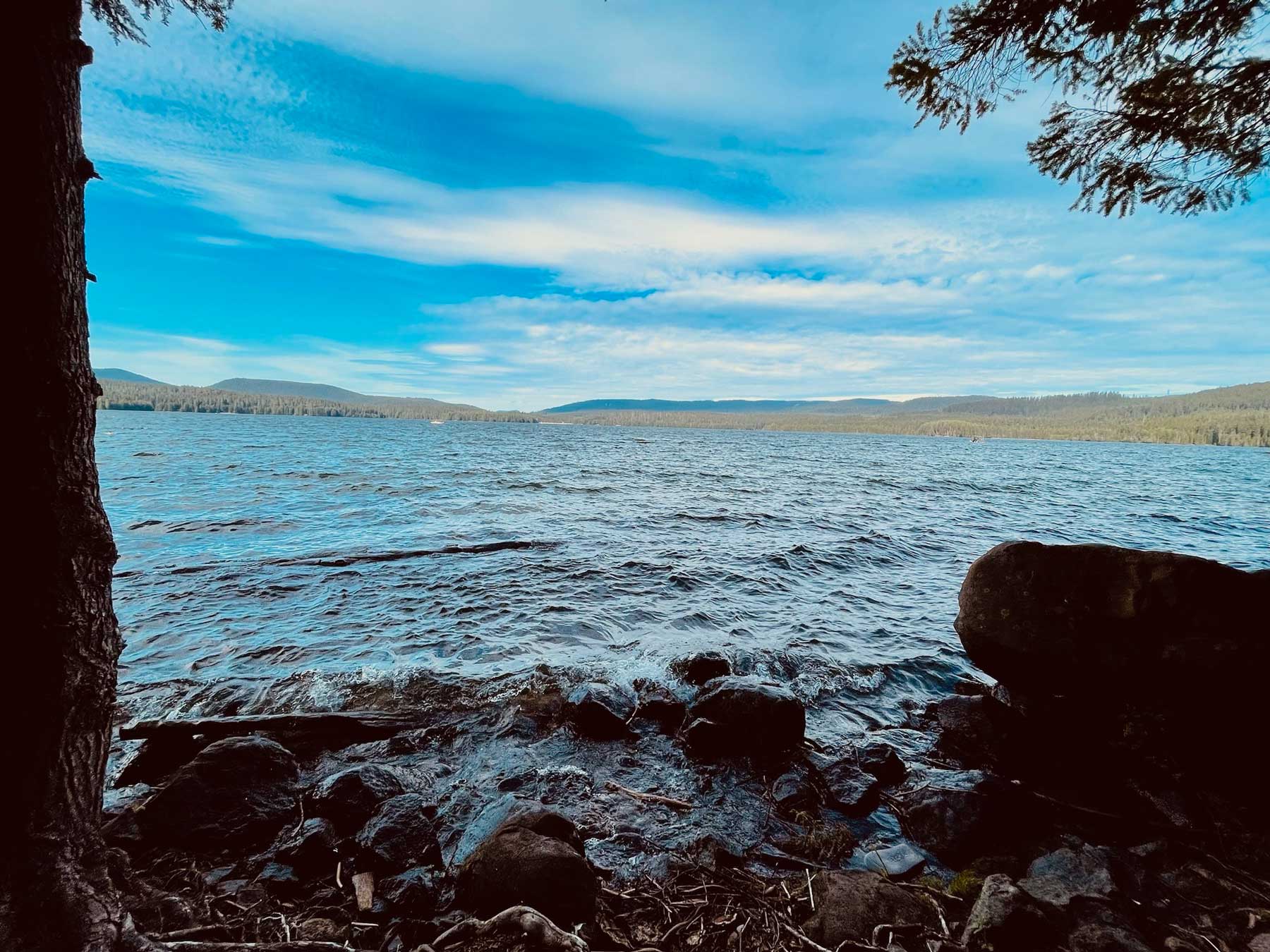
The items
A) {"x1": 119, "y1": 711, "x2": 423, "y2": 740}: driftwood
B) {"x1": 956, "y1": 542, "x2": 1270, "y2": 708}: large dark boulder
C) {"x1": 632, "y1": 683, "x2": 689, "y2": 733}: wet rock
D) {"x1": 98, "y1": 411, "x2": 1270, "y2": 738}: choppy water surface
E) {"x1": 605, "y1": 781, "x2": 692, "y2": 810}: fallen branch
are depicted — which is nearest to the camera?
{"x1": 605, "y1": 781, "x2": 692, "y2": 810}: fallen branch

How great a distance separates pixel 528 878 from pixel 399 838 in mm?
1558

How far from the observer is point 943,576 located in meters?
15.8

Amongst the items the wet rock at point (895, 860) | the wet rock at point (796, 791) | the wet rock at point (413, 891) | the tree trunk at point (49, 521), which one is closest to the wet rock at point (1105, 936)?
the wet rock at point (895, 860)

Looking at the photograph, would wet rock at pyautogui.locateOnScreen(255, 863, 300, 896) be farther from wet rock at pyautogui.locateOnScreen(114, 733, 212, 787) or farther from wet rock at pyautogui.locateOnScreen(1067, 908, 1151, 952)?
wet rock at pyautogui.locateOnScreen(1067, 908, 1151, 952)

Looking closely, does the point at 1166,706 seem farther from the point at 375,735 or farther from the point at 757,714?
the point at 375,735

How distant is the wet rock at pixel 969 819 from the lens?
514cm

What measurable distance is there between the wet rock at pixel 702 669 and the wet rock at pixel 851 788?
2569mm

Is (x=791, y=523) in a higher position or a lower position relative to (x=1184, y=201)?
lower

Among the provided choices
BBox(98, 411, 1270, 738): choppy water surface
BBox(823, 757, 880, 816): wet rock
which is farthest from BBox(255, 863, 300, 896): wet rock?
BBox(823, 757, 880, 816): wet rock

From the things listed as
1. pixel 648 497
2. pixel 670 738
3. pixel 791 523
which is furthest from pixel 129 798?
pixel 648 497

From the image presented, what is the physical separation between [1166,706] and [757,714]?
482 centimetres

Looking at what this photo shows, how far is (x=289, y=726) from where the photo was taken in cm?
665

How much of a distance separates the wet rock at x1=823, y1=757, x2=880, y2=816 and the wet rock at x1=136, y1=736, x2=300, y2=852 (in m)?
5.35

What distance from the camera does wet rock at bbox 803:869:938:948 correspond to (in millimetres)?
3801
